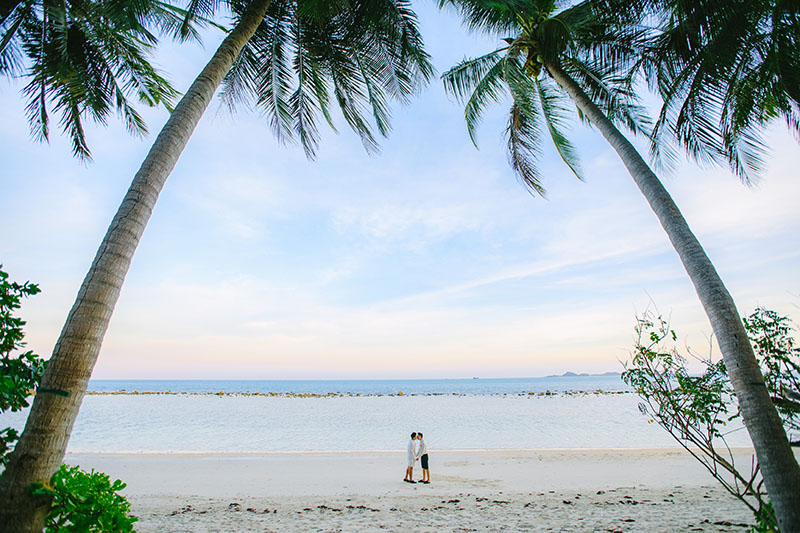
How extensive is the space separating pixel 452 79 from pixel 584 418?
27.2 meters

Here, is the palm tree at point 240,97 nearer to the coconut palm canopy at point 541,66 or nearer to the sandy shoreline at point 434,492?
the coconut palm canopy at point 541,66

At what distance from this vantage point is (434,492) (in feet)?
29.0

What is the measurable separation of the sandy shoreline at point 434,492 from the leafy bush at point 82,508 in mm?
3801

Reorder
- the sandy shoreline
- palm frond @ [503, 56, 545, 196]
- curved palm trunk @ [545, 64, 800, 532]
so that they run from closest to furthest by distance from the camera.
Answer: curved palm trunk @ [545, 64, 800, 532] < the sandy shoreline < palm frond @ [503, 56, 545, 196]

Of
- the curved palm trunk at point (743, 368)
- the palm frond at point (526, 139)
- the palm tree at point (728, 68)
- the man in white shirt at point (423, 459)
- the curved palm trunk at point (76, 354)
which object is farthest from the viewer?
the man in white shirt at point (423, 459)

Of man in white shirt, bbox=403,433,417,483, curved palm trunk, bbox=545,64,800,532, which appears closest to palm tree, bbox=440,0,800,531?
curved palm trunk, bbox=545,64,800,532

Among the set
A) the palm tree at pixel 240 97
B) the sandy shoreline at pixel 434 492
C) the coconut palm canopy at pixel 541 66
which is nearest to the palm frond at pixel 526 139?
the coconut palm canopy at pixel 541 66

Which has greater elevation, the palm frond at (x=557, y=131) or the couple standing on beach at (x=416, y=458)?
the palm frond at (x=557, y=131)

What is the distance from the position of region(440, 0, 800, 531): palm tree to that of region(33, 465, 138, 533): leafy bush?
4531 millimetres

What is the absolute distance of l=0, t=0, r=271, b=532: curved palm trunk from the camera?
8.50 ft

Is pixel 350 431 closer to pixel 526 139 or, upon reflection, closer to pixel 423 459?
pixel 423 459

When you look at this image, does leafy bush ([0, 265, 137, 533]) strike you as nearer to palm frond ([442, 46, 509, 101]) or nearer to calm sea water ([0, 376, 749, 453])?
palm frond ([442, 46, 509, 101])

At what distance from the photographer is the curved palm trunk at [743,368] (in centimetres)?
310

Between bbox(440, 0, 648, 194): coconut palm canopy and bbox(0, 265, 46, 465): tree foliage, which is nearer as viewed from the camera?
bbox(0, 265, 46, 465): tree foliage
